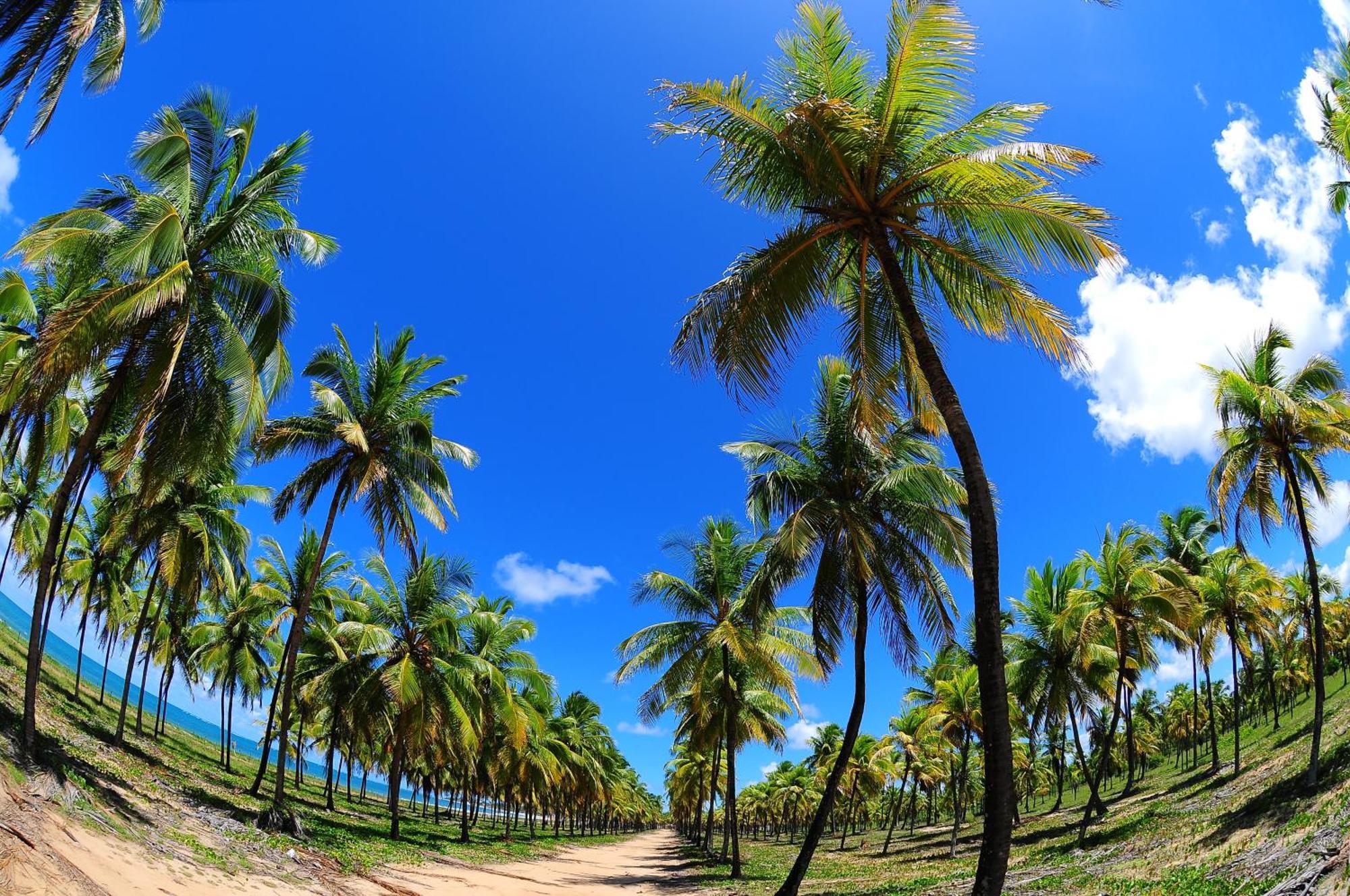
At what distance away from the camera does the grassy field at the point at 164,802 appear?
9.51 meters

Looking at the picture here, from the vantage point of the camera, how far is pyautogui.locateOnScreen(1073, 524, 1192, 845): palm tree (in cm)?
2089

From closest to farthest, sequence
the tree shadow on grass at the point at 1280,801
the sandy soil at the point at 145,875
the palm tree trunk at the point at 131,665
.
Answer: the sandy soil at the point at 145,875
the tree shadow on grass at the point at 1280,801
the palm tree trunk at the point at 131,665

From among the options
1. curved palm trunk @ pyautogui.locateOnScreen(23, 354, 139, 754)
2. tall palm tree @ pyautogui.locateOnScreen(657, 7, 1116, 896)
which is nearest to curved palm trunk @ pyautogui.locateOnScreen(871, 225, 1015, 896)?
tall palm tree @ pyautogui.locateOnScreen(657, 7, 1116, 896)

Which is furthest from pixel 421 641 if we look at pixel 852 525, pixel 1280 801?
pixel 1280 801

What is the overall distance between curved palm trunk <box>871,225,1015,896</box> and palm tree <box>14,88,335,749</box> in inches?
489

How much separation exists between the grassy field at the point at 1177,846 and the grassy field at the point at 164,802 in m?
12.0

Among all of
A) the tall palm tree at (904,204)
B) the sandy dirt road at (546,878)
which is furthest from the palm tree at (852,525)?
the sandy dirt road at (546,878)

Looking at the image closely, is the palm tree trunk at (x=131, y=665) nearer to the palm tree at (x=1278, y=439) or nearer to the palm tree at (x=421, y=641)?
the palm tree at (x=421, y=641)

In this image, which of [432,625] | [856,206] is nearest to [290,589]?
[432,625]

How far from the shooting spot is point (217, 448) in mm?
14133

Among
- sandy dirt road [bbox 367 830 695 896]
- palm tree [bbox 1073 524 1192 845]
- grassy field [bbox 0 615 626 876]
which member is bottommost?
sandy dirt road [bbox 367 830 695 896]

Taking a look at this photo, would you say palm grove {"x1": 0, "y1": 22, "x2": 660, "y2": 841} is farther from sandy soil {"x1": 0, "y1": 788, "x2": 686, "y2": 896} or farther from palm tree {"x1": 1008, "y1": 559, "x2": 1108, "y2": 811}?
palm tree {"x1": 1008, "y1": 559, "x2": 1108, "y2": 811}

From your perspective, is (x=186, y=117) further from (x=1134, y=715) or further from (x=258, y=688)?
(x=1134, y=715)

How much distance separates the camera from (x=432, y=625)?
22.8 meters
